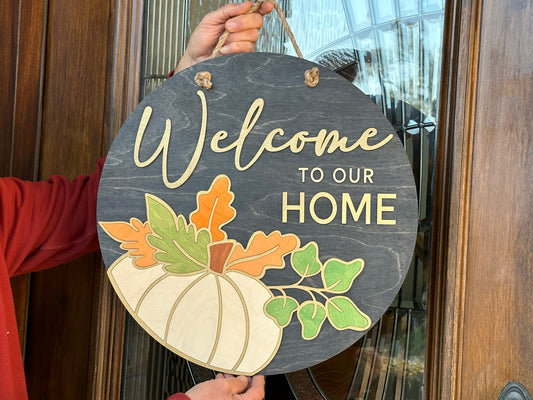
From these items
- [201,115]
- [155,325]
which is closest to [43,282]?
[155,325]

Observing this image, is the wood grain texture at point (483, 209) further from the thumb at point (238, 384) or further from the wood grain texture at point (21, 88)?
the wood grain texture at point (21, 88)

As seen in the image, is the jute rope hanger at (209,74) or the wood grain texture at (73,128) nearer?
the jute rope hanger at (209,74)

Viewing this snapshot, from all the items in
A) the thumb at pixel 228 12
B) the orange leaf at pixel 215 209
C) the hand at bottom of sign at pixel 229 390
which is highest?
the thumb at pixel 228 12

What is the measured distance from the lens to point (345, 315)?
39.4 inches

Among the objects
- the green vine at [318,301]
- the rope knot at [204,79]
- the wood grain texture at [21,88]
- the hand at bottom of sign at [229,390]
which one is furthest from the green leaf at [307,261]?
the wood grain texture at [21,88]

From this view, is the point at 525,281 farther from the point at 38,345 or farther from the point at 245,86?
the point at 38,345

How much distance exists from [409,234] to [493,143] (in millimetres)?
229

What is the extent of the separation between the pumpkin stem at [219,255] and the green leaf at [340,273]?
0.17m

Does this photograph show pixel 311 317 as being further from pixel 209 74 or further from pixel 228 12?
pixel 228 12

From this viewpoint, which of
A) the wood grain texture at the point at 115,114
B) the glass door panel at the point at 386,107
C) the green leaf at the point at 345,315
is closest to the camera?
the green leaf at the point at 345,315

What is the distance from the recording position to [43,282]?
1418 mm

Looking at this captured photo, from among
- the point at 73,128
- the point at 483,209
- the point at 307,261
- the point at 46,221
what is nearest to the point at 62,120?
the point at 73,128

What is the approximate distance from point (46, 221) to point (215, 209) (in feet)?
1.34

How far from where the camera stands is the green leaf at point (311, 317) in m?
1.00
